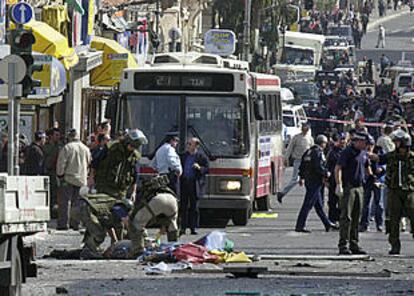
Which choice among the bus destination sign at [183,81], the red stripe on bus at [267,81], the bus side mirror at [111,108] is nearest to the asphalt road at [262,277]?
the bus side mirror at [111,108]

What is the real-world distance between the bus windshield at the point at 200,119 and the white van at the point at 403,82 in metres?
53.0

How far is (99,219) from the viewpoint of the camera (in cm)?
2319

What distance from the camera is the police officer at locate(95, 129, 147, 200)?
23812 mm

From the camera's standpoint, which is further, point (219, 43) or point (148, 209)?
point (219, 43)

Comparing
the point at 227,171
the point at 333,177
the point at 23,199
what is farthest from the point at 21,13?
the point at 23,199

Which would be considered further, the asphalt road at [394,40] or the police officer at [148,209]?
the asphalt road at [394,40]

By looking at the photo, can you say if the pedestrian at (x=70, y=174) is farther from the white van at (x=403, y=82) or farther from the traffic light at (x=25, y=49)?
the white van at (x=403, y=82)

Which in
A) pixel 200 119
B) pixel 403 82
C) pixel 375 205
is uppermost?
pixel 200 119

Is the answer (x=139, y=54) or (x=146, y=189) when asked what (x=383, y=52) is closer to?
(x=139, y=54)

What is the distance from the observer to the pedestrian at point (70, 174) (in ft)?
97.3

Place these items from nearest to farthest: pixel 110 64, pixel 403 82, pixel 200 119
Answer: pixel 200 119 < pixel 110 64 < pixel 403 82

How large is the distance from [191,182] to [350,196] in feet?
15.8

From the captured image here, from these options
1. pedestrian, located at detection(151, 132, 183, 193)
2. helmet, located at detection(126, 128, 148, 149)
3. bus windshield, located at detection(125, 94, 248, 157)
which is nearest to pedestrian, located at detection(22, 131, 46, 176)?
bus windshield, located at detection(125, 94, 248, 157)

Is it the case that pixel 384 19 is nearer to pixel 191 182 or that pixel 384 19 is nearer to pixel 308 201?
pixel 308 201
